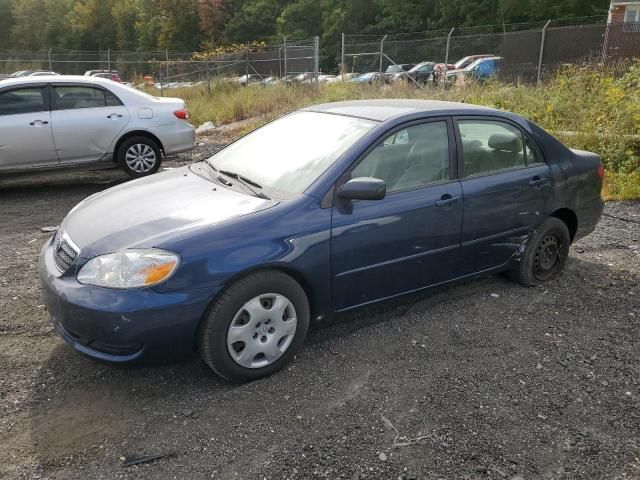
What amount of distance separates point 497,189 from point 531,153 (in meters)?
0.59

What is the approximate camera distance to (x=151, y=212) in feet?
10.9

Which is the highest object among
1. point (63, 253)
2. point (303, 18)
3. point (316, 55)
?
point (303, 18)

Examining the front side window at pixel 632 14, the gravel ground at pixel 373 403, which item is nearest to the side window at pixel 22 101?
the gravel ground at pixel 373 403

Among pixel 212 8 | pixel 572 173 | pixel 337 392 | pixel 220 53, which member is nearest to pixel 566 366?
pixel 337 392

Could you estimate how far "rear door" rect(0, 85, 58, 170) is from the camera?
7168 mm

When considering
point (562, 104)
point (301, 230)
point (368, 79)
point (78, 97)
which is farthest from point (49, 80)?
point (368, 79)

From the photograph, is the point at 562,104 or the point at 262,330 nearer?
the point at 262,330

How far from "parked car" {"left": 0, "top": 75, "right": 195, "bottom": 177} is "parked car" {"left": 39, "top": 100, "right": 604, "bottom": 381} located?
4102 mm

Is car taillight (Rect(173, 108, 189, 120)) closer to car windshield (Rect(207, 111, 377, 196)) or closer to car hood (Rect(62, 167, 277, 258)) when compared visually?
car windshield (Rect(207, 111, 377, 196))

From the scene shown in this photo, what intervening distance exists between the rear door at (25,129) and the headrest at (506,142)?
19.1 feet

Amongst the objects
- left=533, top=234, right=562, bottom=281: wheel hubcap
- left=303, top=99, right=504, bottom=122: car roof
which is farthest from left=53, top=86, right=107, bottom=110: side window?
left=533, top=234, right=562, bottom=281: wheel hubcap

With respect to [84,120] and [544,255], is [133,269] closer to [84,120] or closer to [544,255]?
[544,255]

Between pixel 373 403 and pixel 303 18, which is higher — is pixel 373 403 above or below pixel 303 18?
below

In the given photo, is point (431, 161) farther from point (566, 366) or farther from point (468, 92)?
point (468, 92)
